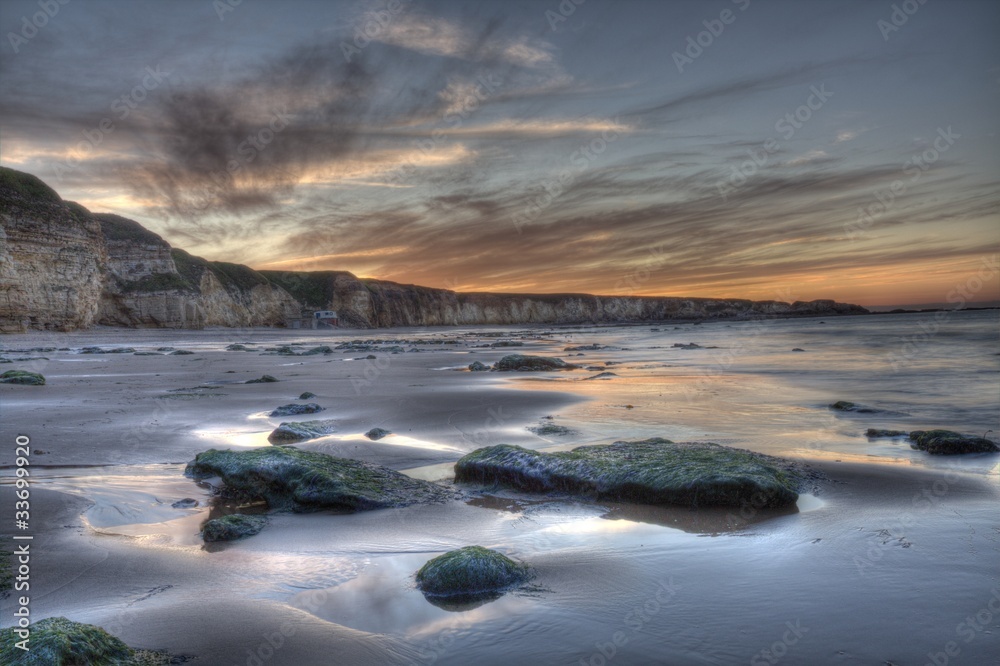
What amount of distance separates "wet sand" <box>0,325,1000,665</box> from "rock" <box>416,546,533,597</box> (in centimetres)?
12

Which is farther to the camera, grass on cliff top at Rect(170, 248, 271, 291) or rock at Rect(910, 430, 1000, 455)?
grass on cliff top at Rect(170, 248, 271, 291)

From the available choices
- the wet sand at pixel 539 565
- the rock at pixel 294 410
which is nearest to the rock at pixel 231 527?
the wet sand at pixel 539 565

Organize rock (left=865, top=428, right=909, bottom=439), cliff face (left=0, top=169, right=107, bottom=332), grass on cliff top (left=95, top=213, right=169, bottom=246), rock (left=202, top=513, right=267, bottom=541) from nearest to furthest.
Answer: rock (left=202, top=513, right=267, bottom=541), rock (left=865, top=428, right=909, bottom=439), cliff face (left=0, top=169, right=107, bottom=332), grass on cliff top (left=95, top=213, right=169, bottom=246)

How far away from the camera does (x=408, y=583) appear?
349 cm

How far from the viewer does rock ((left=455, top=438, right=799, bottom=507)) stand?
482 cm

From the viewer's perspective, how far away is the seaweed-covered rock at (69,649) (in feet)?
7.30

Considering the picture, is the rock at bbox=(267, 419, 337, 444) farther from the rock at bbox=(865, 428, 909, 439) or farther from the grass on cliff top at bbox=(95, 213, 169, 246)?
the grass on cliff top at bbox=(95, 213, 169, 246)

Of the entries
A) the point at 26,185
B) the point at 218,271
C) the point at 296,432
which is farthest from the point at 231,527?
the point at 218,271

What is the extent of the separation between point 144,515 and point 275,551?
58.7 inches

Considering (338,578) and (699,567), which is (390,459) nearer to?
(338,578)

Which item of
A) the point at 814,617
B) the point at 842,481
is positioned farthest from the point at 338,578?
the point at 842,481

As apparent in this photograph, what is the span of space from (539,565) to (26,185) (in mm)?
50769

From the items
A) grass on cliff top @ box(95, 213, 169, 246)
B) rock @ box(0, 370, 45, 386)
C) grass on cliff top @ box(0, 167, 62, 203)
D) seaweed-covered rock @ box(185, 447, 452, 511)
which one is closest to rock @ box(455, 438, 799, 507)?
seaweed-covered rock @ box(185, 447, 452, 511)
